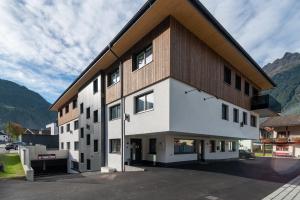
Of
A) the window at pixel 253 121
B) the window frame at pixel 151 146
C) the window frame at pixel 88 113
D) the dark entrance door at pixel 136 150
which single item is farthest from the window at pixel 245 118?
the window frame at pixel 88 113

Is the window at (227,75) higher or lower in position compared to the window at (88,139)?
higher

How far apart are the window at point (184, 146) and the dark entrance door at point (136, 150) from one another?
115 inches

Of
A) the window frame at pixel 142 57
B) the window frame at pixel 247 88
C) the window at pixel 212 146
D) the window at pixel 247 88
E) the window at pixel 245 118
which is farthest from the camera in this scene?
the window at pixel 247 88

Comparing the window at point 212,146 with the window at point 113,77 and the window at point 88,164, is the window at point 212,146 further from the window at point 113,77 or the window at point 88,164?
the window at point 88,164

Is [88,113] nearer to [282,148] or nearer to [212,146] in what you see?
[212,146]

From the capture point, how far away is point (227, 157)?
24.9m

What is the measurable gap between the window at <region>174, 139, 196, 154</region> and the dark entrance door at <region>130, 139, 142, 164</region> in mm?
2915

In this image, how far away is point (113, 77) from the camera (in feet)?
65.7

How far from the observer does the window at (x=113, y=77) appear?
19.1 metres

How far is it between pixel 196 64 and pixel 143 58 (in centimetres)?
343

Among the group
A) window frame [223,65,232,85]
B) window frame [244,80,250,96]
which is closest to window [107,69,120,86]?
window frame [223,65,232,85]

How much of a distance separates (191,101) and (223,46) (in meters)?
4.89

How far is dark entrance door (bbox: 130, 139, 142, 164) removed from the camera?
1840cm

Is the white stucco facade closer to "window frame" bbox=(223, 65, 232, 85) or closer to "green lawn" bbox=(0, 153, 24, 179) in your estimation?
"green lawn" bbox=(0, 153, 24, 179)
